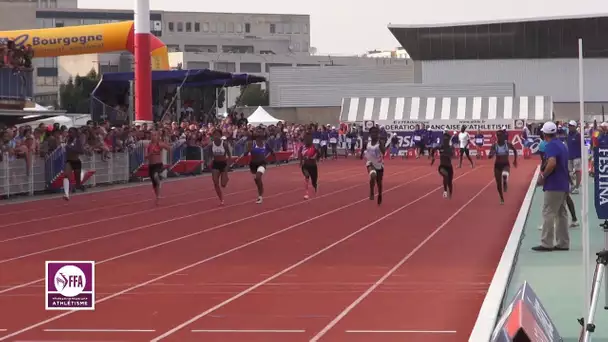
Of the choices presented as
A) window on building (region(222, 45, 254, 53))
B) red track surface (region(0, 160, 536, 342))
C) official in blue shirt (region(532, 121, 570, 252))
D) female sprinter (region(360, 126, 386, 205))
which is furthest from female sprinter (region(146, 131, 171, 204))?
window on building (region(222, 45, 254, 53))

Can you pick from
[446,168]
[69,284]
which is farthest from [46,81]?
[69,284]

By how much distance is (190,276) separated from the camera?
15.0 m

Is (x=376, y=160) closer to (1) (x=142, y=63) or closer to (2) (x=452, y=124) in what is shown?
(1) (x=142, y=63)

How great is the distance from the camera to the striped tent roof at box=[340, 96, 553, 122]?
215ft

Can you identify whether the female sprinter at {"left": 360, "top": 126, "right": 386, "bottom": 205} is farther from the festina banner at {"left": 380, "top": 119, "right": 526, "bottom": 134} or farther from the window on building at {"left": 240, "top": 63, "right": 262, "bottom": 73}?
the window on building at {"left": 240, "top": 63, "right": 262, "bottom": 73}

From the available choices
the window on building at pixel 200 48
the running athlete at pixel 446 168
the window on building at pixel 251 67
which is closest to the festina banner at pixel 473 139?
the running athlete at pixel 446 168

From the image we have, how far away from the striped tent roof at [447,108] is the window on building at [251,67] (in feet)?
219

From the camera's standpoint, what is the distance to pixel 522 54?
290 ft

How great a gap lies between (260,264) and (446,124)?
50.7 metres

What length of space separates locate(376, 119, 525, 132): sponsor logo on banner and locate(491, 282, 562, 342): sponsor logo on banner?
57.0 m

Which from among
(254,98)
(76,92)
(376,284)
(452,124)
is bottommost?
(376,284)

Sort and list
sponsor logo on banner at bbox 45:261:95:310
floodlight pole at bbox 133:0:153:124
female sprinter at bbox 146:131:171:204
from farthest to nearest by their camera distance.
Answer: floodlight pole at bbox 133:0:153:124 < female sprinter at bbox 146:131:171:204 < sponsor logo on banner at bbox 45:261:95:310

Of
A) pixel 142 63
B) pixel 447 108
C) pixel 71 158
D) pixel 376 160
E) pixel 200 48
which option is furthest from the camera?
pixel 200 48

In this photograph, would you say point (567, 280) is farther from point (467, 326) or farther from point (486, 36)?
point (486, 36)
